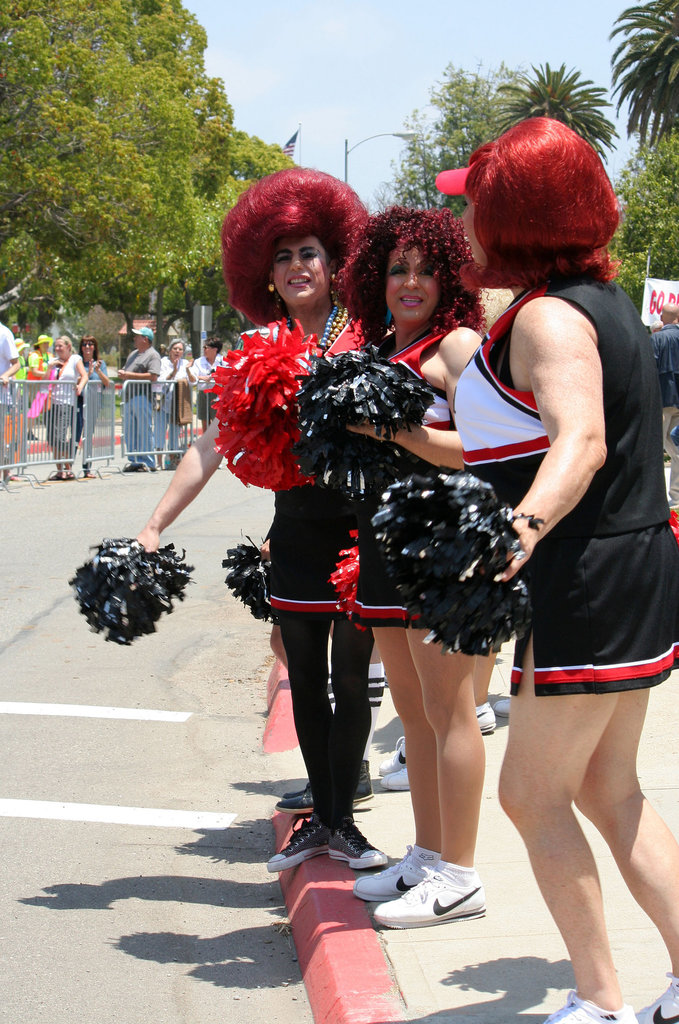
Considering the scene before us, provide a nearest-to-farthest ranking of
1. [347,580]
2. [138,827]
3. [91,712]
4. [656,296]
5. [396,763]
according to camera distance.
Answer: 1. [347,580]
2. [138,827]
3. [396,763]
4. [91,712]
5. [656,296]

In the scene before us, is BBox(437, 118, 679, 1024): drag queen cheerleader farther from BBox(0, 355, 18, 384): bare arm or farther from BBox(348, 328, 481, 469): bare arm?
BBox(0, 355, 18, 384): bare arm

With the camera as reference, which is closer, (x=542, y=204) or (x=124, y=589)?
(x=542, y=204)

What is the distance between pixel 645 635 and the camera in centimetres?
229

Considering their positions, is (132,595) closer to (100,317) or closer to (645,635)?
(645,635)

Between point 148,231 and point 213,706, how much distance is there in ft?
91.7

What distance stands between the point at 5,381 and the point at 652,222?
25.7 meters

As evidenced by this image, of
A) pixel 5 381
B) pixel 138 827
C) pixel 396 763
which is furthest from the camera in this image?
pixel 5 381

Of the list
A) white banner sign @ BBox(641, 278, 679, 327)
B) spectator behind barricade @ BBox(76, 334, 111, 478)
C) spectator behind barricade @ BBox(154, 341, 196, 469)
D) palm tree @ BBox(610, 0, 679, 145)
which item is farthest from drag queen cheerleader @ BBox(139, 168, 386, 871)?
palm tree @ BBox(610, 0, 679, 145)

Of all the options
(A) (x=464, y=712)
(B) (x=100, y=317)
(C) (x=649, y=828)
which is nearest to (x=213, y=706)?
(A) (x=464, y=712)

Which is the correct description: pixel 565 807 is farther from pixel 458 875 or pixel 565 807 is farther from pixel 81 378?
pixel 81 378

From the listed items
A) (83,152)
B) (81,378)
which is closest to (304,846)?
(81,378)

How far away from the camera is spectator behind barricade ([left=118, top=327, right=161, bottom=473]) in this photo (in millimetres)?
17000

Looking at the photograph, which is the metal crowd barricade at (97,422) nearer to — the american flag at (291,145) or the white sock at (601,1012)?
the white sock at (601,1012)

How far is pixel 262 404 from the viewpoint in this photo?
333cm
